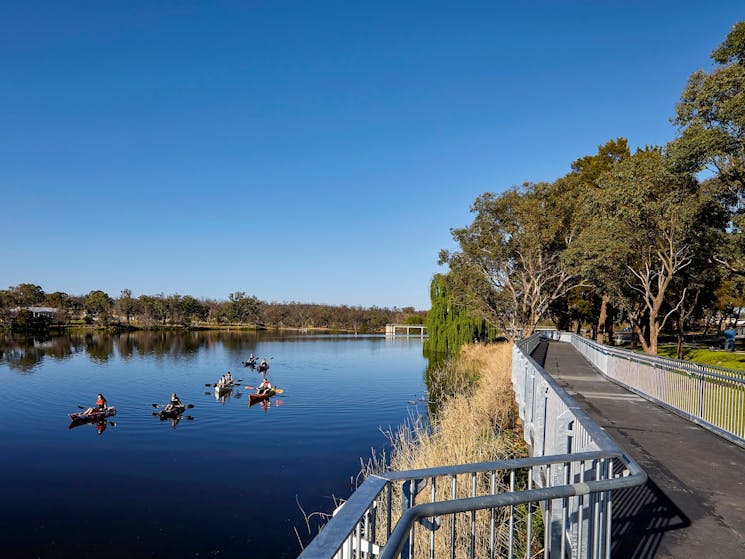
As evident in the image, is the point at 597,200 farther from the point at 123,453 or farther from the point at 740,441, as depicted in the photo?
the point at 123,453

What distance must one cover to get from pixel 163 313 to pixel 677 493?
11705 centimetres

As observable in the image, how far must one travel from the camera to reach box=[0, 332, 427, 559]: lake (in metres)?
10.8

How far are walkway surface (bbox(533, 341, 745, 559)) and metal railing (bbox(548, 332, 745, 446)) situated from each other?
0.90 ft

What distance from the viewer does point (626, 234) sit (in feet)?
73.3

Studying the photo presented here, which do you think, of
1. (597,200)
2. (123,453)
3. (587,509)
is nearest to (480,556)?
(587,509)

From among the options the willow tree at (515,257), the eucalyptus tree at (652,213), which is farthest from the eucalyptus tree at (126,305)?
the eucalyptus tree at (652,213)

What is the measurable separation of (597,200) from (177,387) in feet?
80.6

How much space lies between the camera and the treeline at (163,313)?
318 ft

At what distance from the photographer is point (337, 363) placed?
45375mm

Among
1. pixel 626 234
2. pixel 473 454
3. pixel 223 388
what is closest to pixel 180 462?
pixel 473 454

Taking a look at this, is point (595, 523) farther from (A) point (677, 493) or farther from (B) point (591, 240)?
(B) point (591, 240)

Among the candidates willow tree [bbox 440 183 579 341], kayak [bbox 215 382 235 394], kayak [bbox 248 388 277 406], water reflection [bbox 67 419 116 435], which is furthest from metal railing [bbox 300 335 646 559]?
willow tree [bbox 440 183 579 341]

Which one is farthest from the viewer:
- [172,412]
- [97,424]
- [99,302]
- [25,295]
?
[99,302]

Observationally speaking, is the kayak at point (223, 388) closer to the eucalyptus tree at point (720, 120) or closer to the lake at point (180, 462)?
the lake at point (180, 462)
